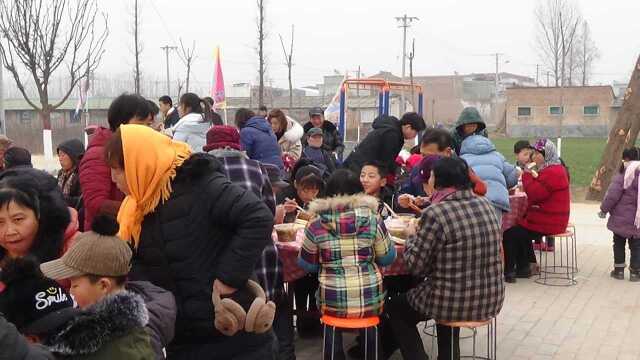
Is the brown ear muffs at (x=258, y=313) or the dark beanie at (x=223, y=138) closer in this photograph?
the brown ear muffs at (x=258, y=313)

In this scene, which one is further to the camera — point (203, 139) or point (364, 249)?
point (203, 139)

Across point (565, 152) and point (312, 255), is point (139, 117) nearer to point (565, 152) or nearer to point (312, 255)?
point (312, 255)

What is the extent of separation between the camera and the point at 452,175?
4215mm

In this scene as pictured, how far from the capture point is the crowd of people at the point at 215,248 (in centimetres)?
231

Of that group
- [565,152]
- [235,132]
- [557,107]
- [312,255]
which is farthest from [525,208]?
[557,107]

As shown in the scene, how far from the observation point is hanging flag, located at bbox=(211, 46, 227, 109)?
12501mm

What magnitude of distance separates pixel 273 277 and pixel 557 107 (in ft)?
199

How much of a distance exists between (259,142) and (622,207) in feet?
13.4

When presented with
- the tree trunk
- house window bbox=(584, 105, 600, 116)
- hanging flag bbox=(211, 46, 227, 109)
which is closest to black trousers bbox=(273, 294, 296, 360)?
hanging flag bbox=(211, 46, 227, 109)

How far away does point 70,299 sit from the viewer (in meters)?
2.41

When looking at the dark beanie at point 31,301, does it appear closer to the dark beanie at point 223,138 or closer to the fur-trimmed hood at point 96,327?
the fur-trimmed hood at point 96,327

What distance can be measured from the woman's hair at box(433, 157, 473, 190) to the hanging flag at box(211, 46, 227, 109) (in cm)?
865

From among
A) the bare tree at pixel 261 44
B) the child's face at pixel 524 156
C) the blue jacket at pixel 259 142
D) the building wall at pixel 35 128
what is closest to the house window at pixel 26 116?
the building wall at pixel 35 128

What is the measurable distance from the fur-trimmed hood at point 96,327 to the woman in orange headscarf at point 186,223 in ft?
1.96
